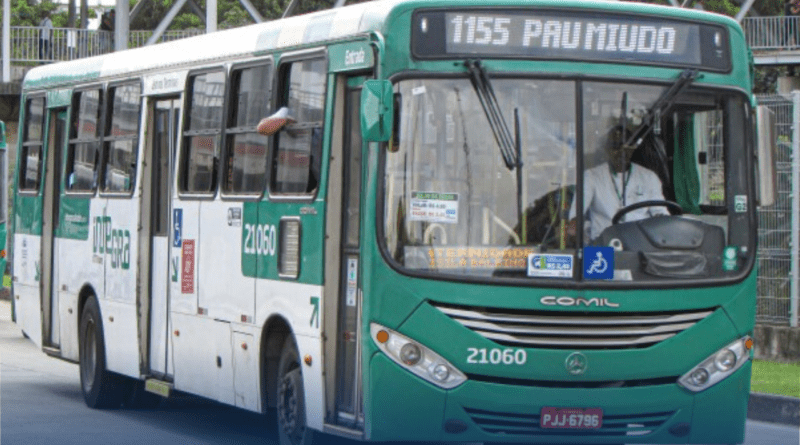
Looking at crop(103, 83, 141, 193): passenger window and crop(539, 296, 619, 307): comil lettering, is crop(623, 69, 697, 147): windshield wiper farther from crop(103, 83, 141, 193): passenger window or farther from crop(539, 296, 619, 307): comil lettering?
crop(103, 83, 141, 193): passenger window

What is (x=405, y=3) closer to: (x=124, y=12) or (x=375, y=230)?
(x=375, y=230)

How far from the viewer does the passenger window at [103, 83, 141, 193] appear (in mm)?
15227

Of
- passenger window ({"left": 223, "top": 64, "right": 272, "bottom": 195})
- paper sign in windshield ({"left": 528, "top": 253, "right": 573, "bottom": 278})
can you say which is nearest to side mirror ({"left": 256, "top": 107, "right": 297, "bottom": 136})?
passenger window ({"left": 223, "top": 64, "right": 272, "bottom": 195})

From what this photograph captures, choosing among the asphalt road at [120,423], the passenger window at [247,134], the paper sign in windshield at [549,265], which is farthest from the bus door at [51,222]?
the paper sign in windshield at [549,265]

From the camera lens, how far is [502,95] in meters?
10.4

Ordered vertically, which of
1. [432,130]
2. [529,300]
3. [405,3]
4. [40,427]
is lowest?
[40,427]

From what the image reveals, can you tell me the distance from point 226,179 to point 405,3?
2.97 meters

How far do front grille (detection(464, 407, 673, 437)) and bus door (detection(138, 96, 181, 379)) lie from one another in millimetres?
4559

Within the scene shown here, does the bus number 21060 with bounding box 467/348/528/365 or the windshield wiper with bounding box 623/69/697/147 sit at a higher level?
the windshield wiper with bounding box 623/69/697/147

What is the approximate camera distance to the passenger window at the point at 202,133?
523 inches

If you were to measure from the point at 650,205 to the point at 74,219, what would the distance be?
7451 mm

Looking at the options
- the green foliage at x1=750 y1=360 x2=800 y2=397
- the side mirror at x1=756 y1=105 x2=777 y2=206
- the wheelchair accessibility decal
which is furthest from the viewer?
the green foliage at x1=750 y1=360 x2=800 y2=397

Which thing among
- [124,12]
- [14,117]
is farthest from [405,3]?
[14,117]

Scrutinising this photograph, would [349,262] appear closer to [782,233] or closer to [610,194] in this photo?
[610,194]
